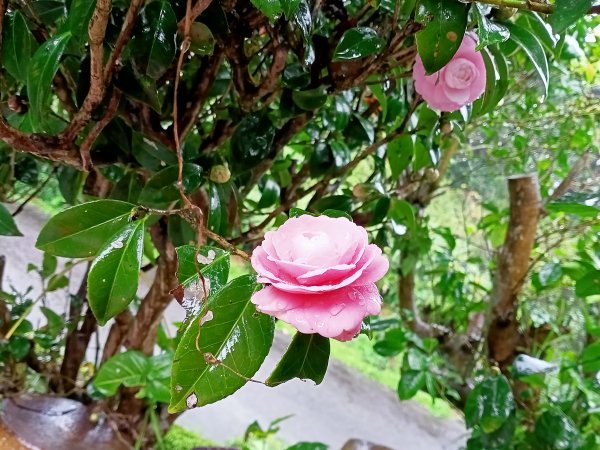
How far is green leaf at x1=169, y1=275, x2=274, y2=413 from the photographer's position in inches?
11.2

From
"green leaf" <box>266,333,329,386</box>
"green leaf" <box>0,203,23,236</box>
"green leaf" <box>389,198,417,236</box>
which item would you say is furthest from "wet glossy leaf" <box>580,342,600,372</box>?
"green leaf" <box>0,203,23,236</box>

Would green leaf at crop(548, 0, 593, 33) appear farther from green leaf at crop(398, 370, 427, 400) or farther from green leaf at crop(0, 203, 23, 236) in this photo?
green leaf at crop(398, 370, 427, 400)

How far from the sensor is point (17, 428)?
0.69 metres

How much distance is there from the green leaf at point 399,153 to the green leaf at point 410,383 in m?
0.30

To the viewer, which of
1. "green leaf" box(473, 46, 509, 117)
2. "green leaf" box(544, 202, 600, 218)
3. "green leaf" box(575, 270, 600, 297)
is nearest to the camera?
"green leaf" box(473, 46, 509, 117)

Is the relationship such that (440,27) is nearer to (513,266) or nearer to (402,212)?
(402,212)

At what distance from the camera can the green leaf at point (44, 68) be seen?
0.39 m

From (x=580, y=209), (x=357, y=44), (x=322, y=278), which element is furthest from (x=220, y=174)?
(x=580, y=209)

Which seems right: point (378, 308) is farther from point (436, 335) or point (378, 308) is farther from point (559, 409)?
point (436, 335)

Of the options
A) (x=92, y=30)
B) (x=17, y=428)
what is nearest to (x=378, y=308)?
(x=92, y=30)

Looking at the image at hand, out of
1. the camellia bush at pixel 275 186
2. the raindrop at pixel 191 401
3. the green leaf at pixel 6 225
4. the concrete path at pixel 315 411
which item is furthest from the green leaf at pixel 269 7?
the concrete path at pixel 315 411

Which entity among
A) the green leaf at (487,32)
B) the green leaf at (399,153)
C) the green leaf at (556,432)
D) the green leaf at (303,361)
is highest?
the green leaf at (487,32)

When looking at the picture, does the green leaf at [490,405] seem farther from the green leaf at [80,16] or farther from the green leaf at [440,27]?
the green leaf at [80,16]

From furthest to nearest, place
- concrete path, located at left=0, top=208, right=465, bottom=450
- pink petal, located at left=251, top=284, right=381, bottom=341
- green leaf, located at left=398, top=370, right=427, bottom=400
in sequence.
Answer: concrete path, located at left=0, top=208, right=465, bottom=450, green leaf, located at left=398, top=370, right=427, bottom=400, pink petal, located at left=251, top=284, right=381, bottom=341
